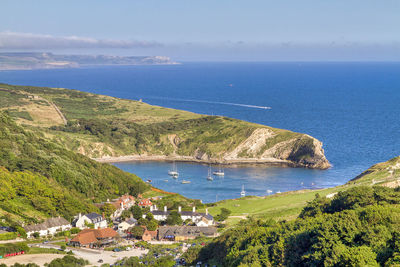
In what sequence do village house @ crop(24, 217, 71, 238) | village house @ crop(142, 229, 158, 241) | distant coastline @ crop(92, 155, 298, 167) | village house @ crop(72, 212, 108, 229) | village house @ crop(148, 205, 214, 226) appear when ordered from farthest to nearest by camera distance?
distant coastline @ crop(92, 155, 298, 167)
village house @ crop(148, 205, 214, 226)
village house @ crop(72, 212, 108, 229)
village house @ crop(142, 229, 158, 241)
village house @ crop(24, 217, 71, 238)

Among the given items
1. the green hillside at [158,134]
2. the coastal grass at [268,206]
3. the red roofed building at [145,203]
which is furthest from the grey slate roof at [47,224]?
the green hillside at [158,134]

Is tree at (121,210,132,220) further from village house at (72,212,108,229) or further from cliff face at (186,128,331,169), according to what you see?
cliff face at (186,128,331,169)

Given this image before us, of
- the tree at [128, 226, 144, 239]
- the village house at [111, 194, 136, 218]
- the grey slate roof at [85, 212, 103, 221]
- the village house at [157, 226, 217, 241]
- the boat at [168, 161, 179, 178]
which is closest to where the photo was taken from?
the tree at [128, 226, 144, 239]

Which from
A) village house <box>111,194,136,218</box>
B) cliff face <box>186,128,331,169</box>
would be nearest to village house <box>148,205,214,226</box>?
village house <box>111,194,136,218</box>

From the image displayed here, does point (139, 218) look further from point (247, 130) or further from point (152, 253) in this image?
point (247, 130)

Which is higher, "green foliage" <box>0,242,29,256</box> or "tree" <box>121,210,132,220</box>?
"green foliage" <box>0,242,29,256</box>

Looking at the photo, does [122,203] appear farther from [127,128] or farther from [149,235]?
[127,128]

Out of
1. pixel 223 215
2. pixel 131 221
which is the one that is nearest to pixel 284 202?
pixel 223 215

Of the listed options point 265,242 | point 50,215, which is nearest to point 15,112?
point 50,215
